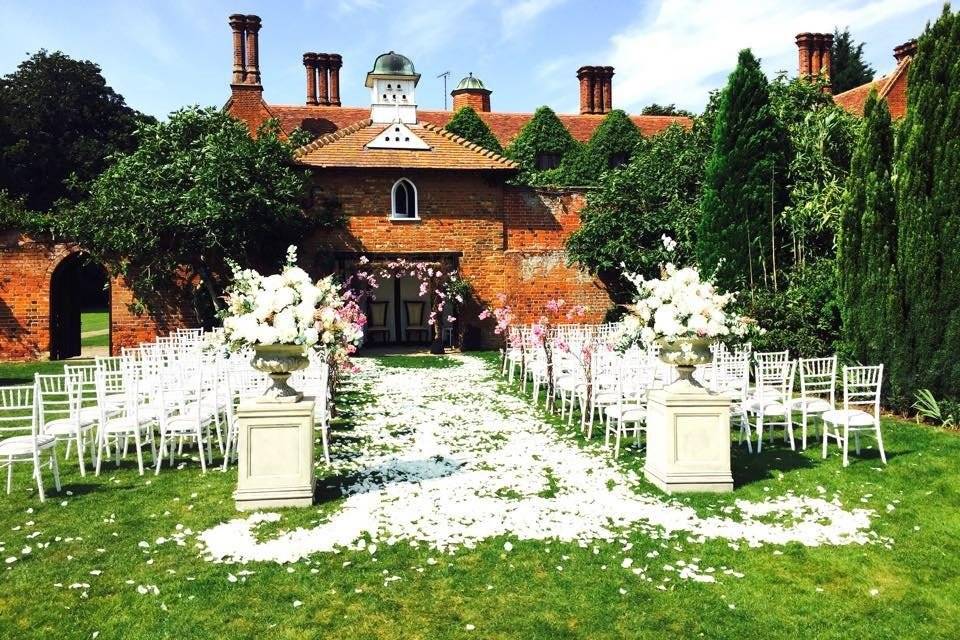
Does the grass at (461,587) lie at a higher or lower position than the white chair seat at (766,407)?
lower

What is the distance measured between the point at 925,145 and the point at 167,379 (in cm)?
1103

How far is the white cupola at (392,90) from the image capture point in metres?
21.8

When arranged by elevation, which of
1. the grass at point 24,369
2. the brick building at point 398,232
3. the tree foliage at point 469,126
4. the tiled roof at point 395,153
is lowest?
the grass at point 24,369

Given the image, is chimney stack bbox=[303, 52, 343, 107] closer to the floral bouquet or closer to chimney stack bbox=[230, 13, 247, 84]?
chimney stack bbox=[230, 13, 247, 84]

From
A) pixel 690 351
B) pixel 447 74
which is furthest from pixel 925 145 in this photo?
pixel 447 74

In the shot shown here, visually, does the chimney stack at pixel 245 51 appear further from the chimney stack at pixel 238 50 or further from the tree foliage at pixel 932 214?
the tree foliage at pixel 932 214

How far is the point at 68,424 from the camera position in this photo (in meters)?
7.54

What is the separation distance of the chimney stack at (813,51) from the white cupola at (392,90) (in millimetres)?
20837

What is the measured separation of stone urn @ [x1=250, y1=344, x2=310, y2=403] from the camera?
20.6 ft

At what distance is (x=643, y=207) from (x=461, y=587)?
16558 mm

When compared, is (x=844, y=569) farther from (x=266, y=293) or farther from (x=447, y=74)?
(x=447, y=74)

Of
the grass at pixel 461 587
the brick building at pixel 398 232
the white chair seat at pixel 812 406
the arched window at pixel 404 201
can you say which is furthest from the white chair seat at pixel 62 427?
the arched window at pixel 404 201

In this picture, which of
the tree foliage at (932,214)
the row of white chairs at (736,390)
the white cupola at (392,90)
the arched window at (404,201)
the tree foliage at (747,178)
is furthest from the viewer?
the white cupola at (392,90)

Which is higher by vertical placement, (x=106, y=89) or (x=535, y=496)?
(x=106, y=89)
